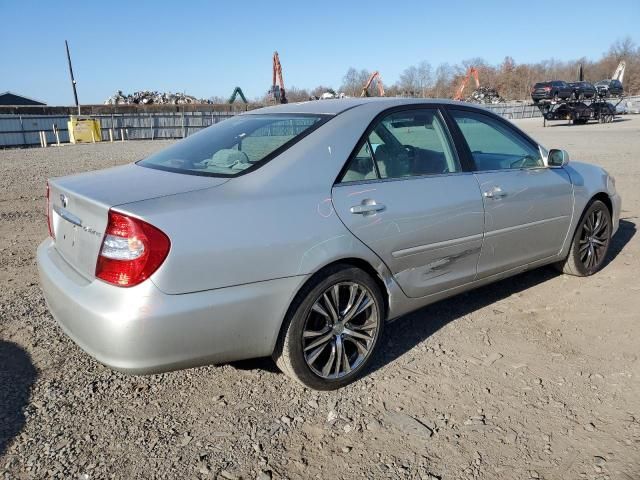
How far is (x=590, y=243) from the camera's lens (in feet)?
15.3

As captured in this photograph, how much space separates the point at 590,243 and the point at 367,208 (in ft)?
9.17

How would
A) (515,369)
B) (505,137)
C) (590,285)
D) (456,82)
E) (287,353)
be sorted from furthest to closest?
(456,82) → (590,285) → (505,137) → (515,369) → (287,353)

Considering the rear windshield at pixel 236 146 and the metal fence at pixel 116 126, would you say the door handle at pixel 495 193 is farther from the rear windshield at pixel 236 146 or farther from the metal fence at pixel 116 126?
the metal fence at pixel 116 126

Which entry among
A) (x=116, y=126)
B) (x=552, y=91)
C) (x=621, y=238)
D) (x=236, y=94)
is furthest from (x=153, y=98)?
(x=621, y=238)

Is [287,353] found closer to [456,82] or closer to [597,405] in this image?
[597,405]

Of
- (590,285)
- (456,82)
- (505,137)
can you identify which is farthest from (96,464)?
(456,82)

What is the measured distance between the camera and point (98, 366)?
3.18 m

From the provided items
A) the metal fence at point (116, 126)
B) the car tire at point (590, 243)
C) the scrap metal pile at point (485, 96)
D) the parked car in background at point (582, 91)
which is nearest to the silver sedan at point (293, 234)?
the car tire at point (590, 243)

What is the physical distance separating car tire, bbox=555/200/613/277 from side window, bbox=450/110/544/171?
838mm

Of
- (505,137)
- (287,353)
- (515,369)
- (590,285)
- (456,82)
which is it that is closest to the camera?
(287,353)

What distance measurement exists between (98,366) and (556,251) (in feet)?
11.6

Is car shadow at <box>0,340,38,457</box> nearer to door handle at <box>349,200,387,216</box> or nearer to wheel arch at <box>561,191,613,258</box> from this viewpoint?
door handle at <box>349,200,387,216</box>

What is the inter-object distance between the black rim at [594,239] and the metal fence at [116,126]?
2252cm

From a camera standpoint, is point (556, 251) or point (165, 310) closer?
point (165, 310)
